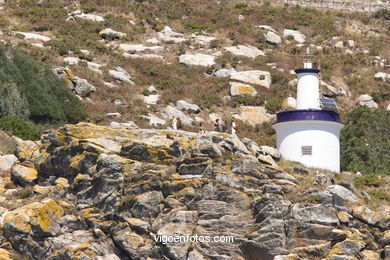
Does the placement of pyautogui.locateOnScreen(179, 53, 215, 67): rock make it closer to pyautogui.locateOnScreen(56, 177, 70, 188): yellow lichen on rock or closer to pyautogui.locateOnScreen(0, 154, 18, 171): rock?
pyautogui.locateOnScreen(0, 154, 18, 171): rock

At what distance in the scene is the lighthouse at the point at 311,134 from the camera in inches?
1284

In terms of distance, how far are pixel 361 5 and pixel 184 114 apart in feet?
158

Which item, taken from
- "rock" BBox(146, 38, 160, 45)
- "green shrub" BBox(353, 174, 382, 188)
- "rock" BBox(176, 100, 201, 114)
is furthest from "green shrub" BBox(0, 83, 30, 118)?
"rock" BBox(146, 38, 160, 45)

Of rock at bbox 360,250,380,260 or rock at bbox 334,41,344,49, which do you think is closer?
rock at bbox 360,250,380,260

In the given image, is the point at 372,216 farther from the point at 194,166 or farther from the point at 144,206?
the point at 144,206

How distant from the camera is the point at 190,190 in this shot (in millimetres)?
28125

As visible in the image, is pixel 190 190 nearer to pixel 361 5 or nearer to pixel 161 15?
pixel 161 15

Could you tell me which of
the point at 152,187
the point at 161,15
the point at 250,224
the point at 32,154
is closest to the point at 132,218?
the point at 152,187

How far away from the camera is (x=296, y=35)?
79500 mm

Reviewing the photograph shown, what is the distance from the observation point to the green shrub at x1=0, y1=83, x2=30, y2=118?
4322cm

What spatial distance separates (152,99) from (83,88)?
5.41 meters

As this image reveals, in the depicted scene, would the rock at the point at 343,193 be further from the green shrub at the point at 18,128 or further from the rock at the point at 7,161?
the green shrub at the point at 18,128

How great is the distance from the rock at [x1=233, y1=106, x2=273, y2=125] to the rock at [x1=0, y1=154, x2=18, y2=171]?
81.6 ft

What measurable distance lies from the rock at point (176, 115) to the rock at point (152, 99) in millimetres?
2395
